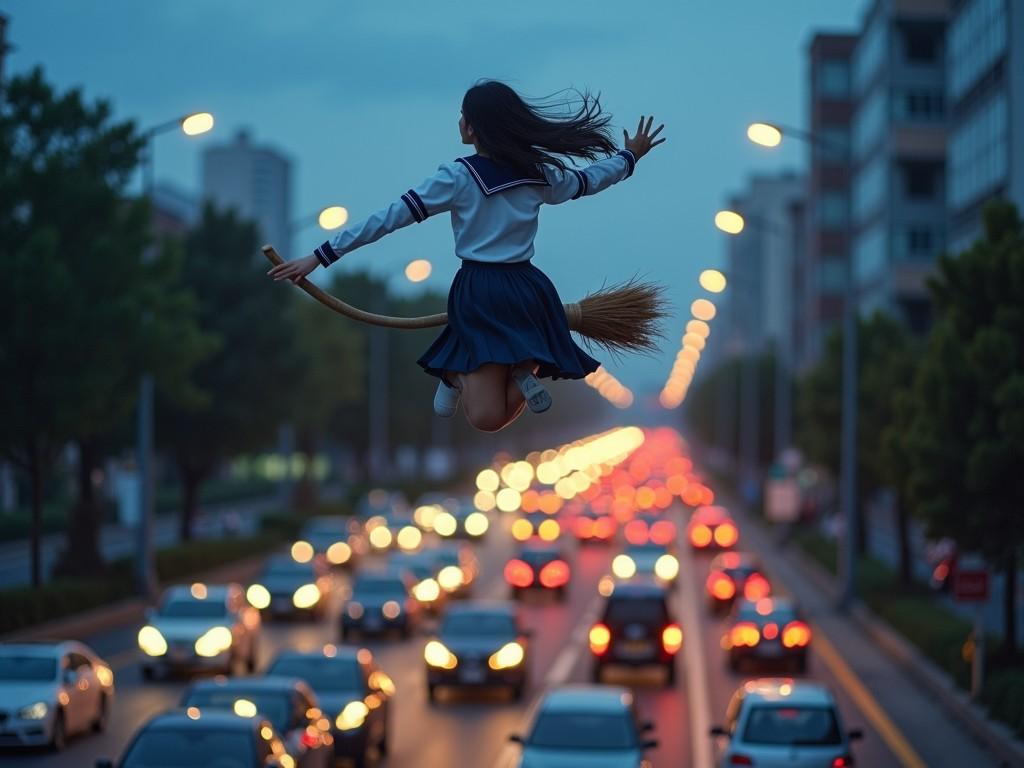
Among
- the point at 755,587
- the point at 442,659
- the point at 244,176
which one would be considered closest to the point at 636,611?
Answer: the point at 442,659

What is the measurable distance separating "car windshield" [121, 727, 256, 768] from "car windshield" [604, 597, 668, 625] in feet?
56.4

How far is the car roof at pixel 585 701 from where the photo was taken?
67.7 ft

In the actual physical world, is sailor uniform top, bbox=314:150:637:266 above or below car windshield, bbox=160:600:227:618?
above

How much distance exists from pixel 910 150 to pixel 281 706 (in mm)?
66709

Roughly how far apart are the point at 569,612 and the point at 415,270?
31.0 metres

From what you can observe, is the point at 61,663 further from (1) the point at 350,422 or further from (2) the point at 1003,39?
(1) the point at 350,422

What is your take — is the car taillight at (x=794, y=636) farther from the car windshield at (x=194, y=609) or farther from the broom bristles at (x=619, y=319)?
the broom bristles at (x=619, y=319)

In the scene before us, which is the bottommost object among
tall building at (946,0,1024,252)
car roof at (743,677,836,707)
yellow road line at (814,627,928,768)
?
yellow road line at (814,627,928,768)

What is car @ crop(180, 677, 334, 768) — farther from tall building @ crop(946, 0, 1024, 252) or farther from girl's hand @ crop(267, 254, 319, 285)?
tall building @ crop(946, 0, 1024, 252)

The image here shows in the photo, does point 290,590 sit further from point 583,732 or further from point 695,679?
point 583,732

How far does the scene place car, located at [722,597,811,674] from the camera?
34656 millimetres

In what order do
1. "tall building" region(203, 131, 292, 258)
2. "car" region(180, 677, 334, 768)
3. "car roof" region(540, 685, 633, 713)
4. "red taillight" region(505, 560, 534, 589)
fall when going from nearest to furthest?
1. "car" region(180, 677, 334, 768)
2. "car roof" region(540, 685, 633, 713)
3. "red taillight" region(505, 560, 534, 589)
4. "tall building" region(203, 131, 292, 258)

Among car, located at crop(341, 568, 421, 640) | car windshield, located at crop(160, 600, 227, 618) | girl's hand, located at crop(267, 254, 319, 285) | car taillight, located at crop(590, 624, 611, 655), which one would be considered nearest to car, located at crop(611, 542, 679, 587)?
car, located at crop(341, 568, 421, 640)

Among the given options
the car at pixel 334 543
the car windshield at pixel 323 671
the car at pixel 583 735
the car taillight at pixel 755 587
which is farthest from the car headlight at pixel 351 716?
the car at pixel 334 543
